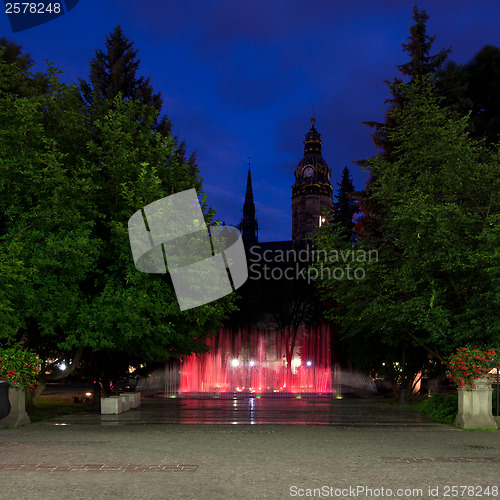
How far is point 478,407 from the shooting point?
16.2 m

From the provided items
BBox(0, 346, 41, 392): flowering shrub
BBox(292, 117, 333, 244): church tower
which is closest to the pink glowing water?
BBox(0, 346, 41, 392): flowering shrub

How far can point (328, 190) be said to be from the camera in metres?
132

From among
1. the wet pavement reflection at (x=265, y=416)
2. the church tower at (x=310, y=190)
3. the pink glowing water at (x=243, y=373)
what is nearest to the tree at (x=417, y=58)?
the wet pavement reflection at (x=265, y=416)

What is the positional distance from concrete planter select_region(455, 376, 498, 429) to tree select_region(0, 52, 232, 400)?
8161 mm

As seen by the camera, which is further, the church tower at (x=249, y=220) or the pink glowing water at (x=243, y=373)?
the church tower at (x=249, y=220)

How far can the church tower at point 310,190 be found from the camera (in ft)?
419

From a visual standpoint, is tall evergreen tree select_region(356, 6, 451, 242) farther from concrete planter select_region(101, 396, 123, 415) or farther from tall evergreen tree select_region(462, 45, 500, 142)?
concrete planter select_region(101, 396, 123, 415)

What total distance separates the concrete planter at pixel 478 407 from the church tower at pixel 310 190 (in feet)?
359

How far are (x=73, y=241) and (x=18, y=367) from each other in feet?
12.6

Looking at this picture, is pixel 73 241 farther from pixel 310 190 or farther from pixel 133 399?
pixel 310 190

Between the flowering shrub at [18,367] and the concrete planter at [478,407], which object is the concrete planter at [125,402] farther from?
the concrete planter at [478,407]

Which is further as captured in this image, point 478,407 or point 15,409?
point 15,409

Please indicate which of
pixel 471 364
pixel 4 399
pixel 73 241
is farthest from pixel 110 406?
pixel 471 364

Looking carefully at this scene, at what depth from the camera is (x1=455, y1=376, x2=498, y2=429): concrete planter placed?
16.1 metres
